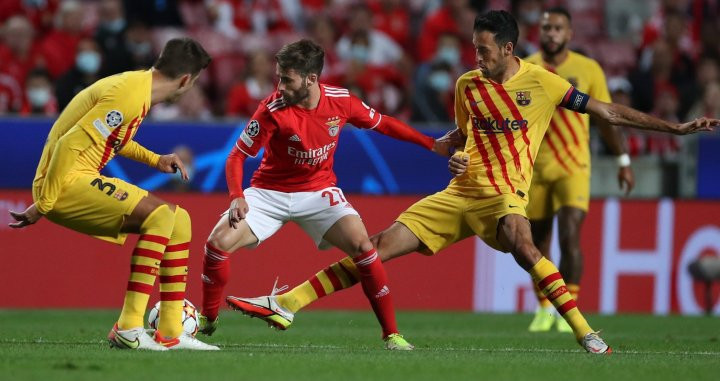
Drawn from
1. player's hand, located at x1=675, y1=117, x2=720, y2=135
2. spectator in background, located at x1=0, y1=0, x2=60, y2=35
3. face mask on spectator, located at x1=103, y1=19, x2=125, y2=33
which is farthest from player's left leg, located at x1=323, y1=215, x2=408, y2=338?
spectator in background, located at x1=0, y1=0, x2=60, y2=35

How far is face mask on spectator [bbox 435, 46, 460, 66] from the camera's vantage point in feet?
52.4

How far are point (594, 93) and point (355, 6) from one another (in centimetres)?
642

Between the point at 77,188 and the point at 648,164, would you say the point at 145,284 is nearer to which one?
the point at 77,188

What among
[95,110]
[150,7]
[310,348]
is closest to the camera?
[95,110]

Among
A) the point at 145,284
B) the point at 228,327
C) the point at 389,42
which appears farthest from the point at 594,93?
the point at 389,42

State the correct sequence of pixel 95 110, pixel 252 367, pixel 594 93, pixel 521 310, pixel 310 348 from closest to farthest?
1. pixel 252 367
2. pixel 95 110
3. pixel 310 348
4. pixel 594 93
5. pixel 521 310

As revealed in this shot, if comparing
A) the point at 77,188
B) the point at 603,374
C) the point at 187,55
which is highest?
the point at 187,55

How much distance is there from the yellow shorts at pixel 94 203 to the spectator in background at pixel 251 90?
692cm

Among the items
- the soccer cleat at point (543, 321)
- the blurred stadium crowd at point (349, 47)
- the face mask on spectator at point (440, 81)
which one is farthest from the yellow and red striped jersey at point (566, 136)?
the face mask on spectator at point (440, 81)

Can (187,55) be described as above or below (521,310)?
above

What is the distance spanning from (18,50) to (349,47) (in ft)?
12.9

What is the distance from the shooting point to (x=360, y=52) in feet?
51.6

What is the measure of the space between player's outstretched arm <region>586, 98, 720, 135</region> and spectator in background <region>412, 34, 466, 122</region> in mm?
6525

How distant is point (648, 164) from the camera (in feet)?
45.9
